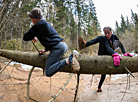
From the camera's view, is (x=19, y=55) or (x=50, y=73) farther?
(x=19, y=55)

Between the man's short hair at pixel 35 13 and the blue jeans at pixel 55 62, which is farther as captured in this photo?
the man's short hair at pixel 35 13

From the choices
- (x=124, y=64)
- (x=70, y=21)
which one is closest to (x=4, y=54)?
(x=124, y=64)

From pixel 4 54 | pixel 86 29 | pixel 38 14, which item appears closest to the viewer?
pixel 38 14

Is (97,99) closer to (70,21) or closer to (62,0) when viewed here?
(62,0)

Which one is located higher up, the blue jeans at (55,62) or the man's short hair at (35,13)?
the man's short hair at (35,13)

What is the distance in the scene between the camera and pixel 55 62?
1579 millimetres

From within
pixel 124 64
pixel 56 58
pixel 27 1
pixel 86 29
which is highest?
pixel 86 29

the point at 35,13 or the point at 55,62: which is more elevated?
the point at 35,13

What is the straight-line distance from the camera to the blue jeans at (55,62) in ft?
4.73

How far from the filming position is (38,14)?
1.64m

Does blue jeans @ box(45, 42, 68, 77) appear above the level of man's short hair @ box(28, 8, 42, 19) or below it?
below

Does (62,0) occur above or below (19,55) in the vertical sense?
above

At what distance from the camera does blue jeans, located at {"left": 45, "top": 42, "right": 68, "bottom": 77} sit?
1.44 m

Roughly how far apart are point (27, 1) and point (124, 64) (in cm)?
534
